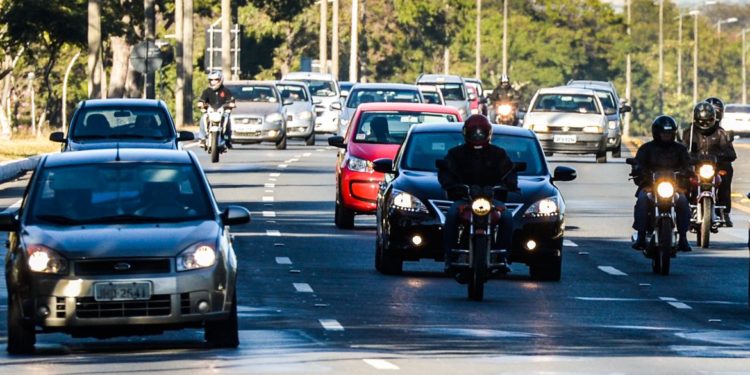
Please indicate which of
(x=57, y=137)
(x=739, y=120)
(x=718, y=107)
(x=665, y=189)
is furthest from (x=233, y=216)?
(x=739, y=120)

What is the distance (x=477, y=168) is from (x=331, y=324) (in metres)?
3.11

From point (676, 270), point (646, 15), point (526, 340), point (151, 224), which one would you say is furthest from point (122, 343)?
point (646, 15)

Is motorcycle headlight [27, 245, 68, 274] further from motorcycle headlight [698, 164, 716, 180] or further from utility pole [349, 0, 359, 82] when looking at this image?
utility pole [349, 0, 359, 82]

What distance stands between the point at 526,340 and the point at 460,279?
3.45 meters

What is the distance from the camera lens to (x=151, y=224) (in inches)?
553

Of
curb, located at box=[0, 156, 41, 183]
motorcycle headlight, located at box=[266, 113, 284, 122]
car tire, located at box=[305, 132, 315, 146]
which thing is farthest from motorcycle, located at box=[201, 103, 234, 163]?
car tire, located at box=[305, 132, 315, 146]

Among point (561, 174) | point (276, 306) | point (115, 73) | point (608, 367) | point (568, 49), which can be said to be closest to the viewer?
point (608, 367)

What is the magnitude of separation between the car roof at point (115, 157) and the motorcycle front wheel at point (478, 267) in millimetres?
3295

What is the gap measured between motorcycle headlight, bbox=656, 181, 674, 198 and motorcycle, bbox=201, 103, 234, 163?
22118mm

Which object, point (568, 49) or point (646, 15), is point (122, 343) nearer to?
point (568, 49)

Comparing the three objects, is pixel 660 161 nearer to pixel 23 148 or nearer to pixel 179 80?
pixel 23 148

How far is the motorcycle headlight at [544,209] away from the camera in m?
19.4

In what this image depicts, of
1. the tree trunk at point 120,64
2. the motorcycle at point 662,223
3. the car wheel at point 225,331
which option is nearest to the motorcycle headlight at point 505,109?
the tree trunk at point 120,64

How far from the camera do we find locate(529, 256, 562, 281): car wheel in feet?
64.5
